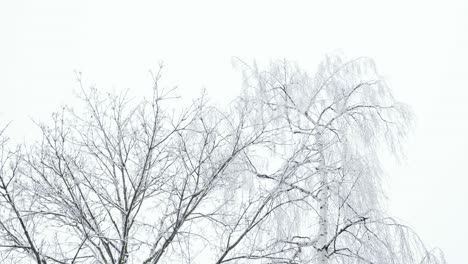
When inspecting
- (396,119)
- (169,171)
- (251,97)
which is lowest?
(169,171)

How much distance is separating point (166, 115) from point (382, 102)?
13.1ft

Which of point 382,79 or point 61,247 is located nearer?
point 61,247

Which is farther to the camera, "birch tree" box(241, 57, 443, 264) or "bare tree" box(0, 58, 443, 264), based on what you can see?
"birch tree" box(241, 57, 443, 264)

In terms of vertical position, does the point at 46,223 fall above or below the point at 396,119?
below

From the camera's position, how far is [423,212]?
14038 cm

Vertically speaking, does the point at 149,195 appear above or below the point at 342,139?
below

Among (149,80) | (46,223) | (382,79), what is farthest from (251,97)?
(46,223)

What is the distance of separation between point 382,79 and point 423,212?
473 ft

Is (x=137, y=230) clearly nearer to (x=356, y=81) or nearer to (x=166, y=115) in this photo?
(x=166, y=115)

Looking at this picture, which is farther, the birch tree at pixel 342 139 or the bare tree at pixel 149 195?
the birch tree at pixel 342 139

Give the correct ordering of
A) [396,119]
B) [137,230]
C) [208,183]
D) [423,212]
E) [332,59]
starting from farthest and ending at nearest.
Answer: [423,212] < [332,59] < [396,119] < [137,230] < [208,183]

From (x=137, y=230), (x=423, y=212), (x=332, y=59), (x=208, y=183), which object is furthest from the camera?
(x=423, y=212)

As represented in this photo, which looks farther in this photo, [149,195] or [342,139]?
[342,139]

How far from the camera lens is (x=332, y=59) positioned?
804 cm
